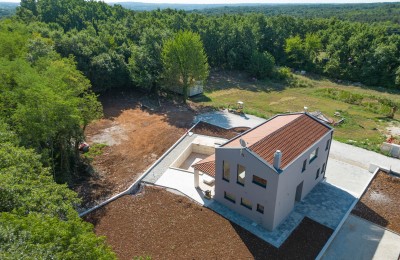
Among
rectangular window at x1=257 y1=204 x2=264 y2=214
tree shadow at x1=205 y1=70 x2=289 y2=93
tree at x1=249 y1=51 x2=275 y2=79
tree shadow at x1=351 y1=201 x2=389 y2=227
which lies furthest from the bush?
rectangular window at x1=257 y1=204 x2=264 y2=214

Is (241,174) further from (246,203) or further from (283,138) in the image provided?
(283,138)

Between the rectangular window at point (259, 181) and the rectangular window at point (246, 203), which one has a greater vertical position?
the rectangular window at point (259, 181)

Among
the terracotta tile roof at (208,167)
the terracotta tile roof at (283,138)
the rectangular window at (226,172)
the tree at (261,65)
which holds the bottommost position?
the tree at (261,65)

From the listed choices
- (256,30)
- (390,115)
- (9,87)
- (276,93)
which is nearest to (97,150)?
(9,87)

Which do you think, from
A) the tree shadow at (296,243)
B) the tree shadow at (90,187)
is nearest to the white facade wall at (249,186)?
the tree shadow at (296,243)

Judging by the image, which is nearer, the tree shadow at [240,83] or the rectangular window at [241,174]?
the rectangular window at [241,174]

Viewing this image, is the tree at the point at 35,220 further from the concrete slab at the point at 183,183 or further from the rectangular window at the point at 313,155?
the rectangular window at the point at 313,155

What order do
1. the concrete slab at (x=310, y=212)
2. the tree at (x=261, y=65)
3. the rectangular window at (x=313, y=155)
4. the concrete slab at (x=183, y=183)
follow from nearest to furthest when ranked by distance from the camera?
the concrete slab at (x=310, y=212) < the rectangular window at (x=313, y=155) < the concrete slab at (x=183, y=183) < the tree at (x=261, y=65)

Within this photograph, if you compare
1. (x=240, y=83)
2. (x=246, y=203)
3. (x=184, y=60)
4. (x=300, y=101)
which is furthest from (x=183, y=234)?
(x=240, y=83)
